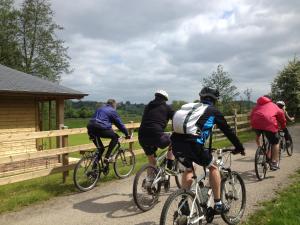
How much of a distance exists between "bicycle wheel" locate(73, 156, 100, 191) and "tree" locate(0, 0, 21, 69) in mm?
35730

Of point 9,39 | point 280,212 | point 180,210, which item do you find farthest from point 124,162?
point 9,39

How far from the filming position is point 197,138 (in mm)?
5227

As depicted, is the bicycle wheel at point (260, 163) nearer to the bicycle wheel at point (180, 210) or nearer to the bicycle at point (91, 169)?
the bicycle at point (91, 169)

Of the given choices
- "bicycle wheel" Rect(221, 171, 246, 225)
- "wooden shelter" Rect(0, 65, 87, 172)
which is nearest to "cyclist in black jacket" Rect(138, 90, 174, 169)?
"bicycle wheel" Rect(221, 171, 246, 225)

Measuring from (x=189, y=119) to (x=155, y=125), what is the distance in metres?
2.12

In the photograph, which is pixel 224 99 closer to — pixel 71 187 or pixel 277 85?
pixel 277 85

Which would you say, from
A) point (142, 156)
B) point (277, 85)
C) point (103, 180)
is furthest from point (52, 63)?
point (103, 180)

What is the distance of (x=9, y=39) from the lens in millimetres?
42094

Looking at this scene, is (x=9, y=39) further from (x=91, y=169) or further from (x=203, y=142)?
(x=203, y=142)

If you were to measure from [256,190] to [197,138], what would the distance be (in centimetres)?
337

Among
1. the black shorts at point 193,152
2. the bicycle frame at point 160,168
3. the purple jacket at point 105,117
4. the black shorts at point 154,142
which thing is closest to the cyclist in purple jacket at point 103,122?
the purple jacket at point 105,117

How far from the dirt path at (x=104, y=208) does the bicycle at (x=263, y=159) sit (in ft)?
0.61

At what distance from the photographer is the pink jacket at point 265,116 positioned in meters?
9.23

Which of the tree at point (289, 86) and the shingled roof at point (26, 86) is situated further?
the tree at point (289, 86)
